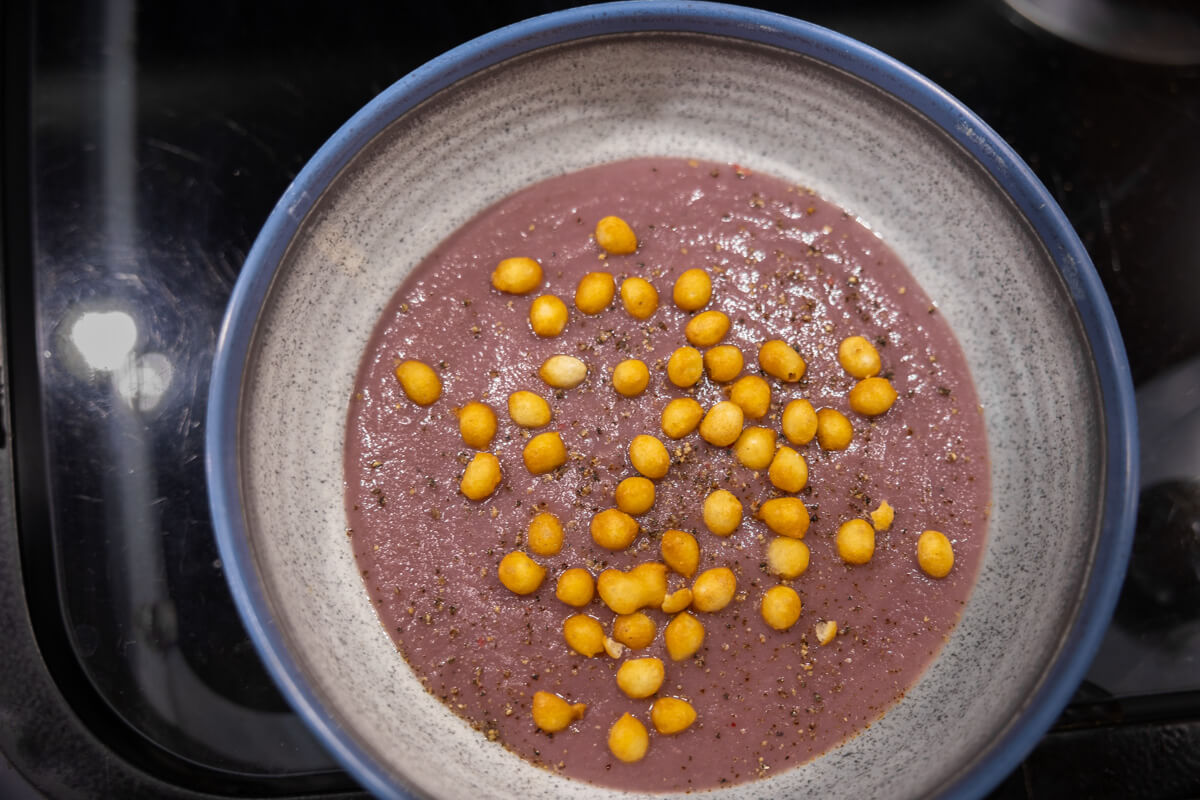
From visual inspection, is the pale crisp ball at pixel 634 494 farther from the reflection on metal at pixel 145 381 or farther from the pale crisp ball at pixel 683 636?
the reflection on metal at pixel 145 381

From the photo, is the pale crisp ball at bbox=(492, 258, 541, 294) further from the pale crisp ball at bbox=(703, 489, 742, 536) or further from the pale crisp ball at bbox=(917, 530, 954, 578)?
the pale crisp ball at bbox=(917, 530, 954, 578)

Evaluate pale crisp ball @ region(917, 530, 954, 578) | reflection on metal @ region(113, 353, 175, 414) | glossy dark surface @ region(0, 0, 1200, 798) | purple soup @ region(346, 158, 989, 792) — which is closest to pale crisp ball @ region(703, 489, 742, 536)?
purple soup @ region(346, 158, 989, 792)

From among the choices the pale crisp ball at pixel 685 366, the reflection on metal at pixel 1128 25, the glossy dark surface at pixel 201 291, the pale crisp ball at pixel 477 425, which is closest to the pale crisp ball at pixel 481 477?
the pale crisp ball at pixel 477 425

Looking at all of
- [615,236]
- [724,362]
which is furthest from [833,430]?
[615,236]

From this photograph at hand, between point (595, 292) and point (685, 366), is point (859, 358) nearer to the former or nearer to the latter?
point (685, 366)

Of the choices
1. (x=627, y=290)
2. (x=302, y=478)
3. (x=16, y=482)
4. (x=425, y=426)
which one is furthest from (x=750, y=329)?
(x=16, y=482)

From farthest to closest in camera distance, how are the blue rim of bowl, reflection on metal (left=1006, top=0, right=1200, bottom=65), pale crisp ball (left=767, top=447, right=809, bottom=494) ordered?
reflection on metal (left=1006, top=0, right=1200, bottom=65) < pale crisp ball (left=767, top=447, right=809, bottom=494) < the blue rim of bowl
